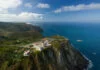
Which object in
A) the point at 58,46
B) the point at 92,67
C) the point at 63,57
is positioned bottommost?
the point at 92,67

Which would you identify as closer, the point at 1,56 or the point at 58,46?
the point at 1,56

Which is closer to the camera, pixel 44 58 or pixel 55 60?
pixel 44 58

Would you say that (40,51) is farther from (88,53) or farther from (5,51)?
(88,53)

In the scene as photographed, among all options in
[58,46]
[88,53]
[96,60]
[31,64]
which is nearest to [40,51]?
[31,64]

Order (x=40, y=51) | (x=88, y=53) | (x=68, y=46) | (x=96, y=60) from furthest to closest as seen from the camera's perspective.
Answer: (x=88, y=53) < (x=96, y=60) < (x=68, y=46) < (x=40, y=51)

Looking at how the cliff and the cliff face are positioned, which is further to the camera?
the cliff face

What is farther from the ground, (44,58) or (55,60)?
(44,58)

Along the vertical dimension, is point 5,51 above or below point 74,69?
above

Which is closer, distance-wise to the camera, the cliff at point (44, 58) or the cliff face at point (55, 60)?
the cliff at point (44, 58)
